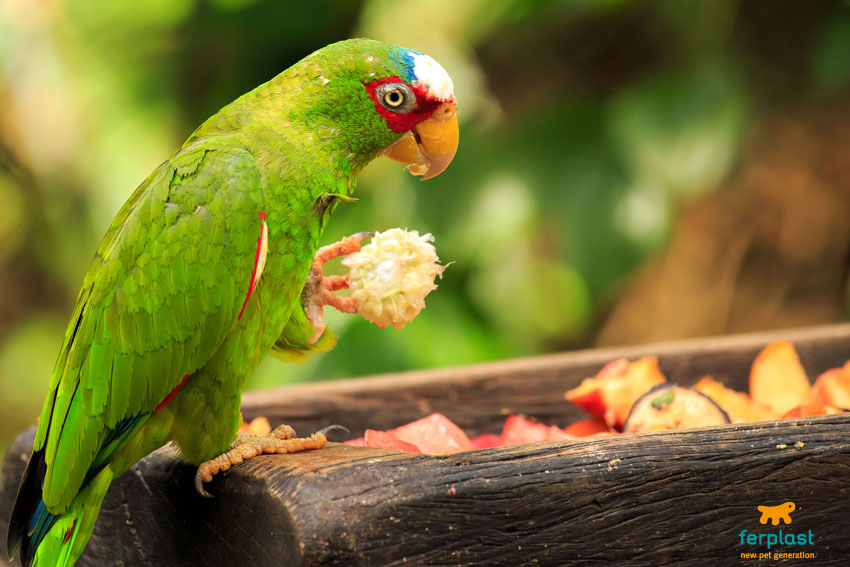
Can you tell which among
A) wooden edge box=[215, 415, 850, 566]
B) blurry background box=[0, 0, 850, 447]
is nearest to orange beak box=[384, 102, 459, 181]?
wooden edge box=[215, 415, 850, 566]

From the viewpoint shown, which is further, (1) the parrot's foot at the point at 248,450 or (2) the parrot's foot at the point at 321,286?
(2) the parrot's foot at the point at 321,286

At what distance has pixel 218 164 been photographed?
101 centimetres

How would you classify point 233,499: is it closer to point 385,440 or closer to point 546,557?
point 385,440

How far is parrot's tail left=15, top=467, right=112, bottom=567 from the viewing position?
38.0 inches

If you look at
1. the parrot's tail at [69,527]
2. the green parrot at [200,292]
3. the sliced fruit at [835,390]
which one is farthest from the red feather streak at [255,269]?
the sliced fruit at [835,390]

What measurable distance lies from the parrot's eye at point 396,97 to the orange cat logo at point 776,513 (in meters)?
0.63

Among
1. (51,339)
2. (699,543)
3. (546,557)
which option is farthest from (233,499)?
(51,339)

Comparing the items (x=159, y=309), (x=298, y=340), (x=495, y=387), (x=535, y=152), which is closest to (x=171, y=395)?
(x=159, y=309)

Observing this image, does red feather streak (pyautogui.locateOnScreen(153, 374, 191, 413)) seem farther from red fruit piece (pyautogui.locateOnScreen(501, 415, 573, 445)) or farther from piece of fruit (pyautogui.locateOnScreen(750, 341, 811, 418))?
piece of fruit (pyautogui.locateOnScreen(750, 341, 811, 418))

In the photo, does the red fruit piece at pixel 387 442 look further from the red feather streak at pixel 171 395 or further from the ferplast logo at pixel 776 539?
the ferplast logo at pixel 776 539

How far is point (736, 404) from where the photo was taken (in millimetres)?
1330

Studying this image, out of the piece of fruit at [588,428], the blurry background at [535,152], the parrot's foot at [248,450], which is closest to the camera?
the parrot's foot at [248,450]

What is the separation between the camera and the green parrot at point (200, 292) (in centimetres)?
98

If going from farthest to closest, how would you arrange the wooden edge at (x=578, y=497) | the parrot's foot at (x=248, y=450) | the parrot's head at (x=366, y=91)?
1. the parrot's head at (x=366, y=91)
2. the parrot's foot at (x=248, y=450)
3. the wooden edge at (x=578, y=497)
